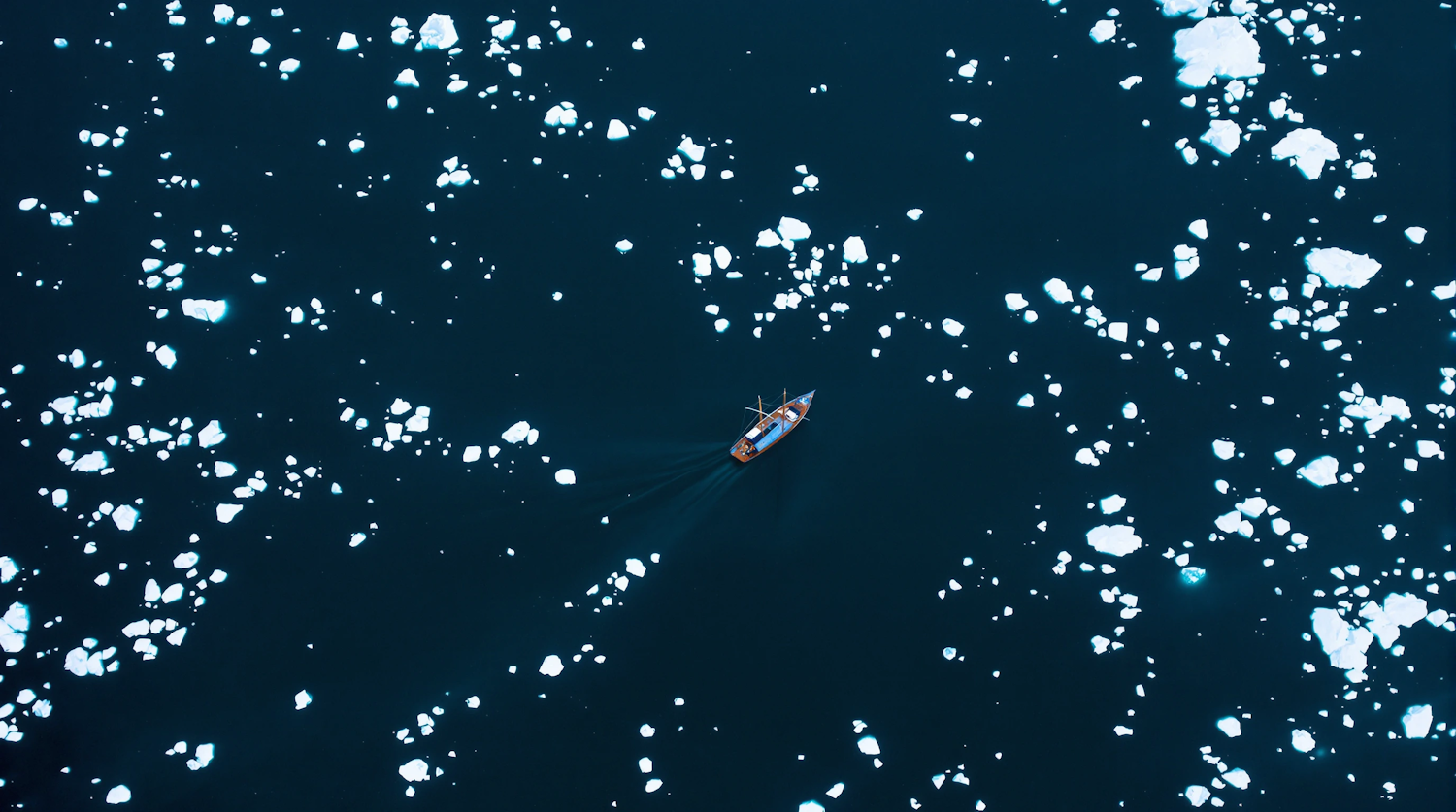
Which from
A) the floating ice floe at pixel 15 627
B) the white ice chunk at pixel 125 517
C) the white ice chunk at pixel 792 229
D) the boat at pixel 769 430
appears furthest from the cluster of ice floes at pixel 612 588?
the floating ice floe at pixel 15 627

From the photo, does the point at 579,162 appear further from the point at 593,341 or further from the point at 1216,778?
the point at 1216,778

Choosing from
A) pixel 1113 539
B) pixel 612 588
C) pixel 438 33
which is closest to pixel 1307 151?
pixel 1113 539

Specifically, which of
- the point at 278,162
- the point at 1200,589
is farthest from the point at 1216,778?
the point at 278,162

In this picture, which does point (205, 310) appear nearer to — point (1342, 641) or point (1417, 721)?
point (1342, 641)

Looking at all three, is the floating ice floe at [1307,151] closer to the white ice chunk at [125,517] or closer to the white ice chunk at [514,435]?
the white ice chunk at [514,435]

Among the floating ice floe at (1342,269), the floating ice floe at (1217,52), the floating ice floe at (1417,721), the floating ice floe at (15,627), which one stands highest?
the floating ice floe at (1217,52)

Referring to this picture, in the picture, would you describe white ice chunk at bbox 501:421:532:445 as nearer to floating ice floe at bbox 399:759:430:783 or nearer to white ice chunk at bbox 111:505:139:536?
floating ice floe at bbox 399:759:430:783

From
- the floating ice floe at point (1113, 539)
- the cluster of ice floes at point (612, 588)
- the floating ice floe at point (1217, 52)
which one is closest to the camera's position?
the cluster of ice floes at point (612, 588)
